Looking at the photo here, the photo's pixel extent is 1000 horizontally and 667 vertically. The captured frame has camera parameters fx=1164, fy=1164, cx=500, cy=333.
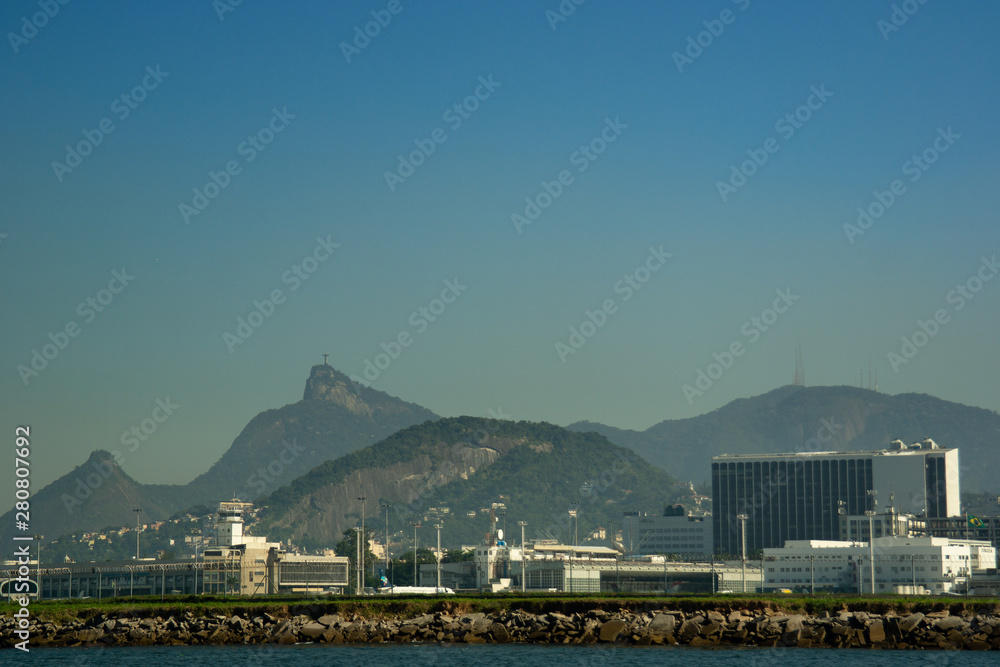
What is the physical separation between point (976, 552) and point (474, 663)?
136442 mm

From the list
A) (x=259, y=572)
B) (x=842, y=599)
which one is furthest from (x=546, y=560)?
(x=842, y=599)

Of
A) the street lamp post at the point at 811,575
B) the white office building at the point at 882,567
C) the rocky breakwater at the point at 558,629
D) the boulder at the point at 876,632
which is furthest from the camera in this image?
the white office building at the point at 882,567

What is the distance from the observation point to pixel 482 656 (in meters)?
54.4

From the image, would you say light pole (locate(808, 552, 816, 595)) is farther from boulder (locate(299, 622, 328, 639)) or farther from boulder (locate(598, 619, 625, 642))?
boulder (locate(299, 622, 328, 639))

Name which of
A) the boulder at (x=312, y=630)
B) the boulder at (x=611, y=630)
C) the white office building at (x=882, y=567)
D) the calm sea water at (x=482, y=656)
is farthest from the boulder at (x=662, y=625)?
the white office building at (x=882, y=567)

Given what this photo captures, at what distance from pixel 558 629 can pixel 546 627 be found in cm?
65

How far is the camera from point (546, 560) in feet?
550

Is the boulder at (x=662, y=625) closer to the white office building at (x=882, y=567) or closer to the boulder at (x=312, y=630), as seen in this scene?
the boulder at (x=312, y=630)

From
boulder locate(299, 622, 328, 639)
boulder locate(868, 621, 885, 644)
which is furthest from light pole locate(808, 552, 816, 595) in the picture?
boulder locate(299, 622, 328, 639)

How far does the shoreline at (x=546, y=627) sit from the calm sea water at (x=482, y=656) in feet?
4.91

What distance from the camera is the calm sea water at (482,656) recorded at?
51.3 m

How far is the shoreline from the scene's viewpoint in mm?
57750

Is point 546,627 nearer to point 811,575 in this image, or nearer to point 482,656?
point 482,656

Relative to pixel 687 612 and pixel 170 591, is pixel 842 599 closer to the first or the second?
pixel 687 612
